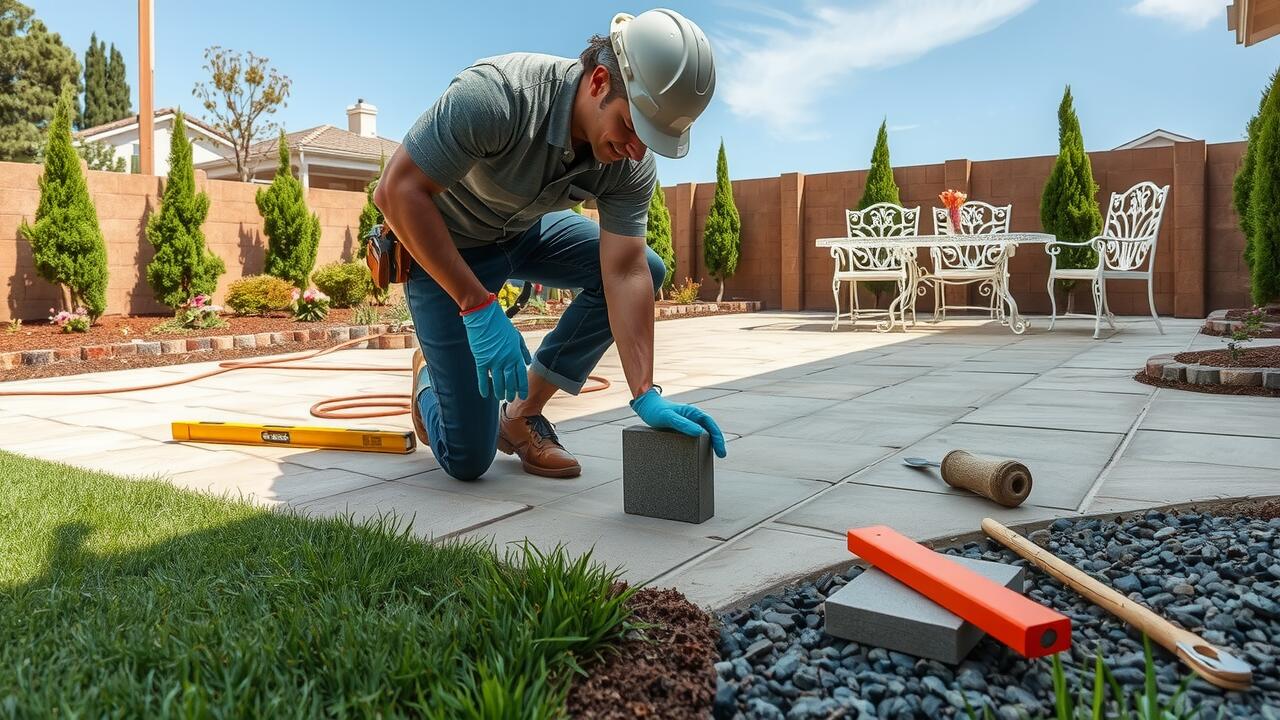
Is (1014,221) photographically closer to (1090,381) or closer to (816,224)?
(816,224)

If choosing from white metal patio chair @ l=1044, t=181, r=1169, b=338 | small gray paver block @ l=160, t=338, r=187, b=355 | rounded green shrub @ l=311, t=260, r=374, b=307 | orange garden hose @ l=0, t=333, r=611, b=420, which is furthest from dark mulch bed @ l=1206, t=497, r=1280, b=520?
rounded green shrub @ l=311, t=260, r=374, b=307

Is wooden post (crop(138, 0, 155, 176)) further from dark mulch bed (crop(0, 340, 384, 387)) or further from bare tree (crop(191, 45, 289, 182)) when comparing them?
bare tree (crop(191, 45, 289, 182))

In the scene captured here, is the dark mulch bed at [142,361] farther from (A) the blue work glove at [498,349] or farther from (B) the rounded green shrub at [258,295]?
(A) the blue work glove at [498,349]

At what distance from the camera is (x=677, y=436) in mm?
1861

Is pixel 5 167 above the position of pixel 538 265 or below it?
above

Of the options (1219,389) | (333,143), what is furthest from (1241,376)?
(333,143)

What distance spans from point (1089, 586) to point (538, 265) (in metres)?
1.65

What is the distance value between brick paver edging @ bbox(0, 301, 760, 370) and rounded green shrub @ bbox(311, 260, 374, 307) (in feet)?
3.84

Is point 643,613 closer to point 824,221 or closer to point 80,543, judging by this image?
point 80,543

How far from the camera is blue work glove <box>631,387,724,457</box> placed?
5.98 ft

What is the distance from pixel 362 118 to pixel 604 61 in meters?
20.0

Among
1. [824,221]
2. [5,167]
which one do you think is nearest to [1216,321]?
[824,221]

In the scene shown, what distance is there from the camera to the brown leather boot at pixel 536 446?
2.33 m

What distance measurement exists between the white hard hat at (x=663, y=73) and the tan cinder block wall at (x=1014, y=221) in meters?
8.56
